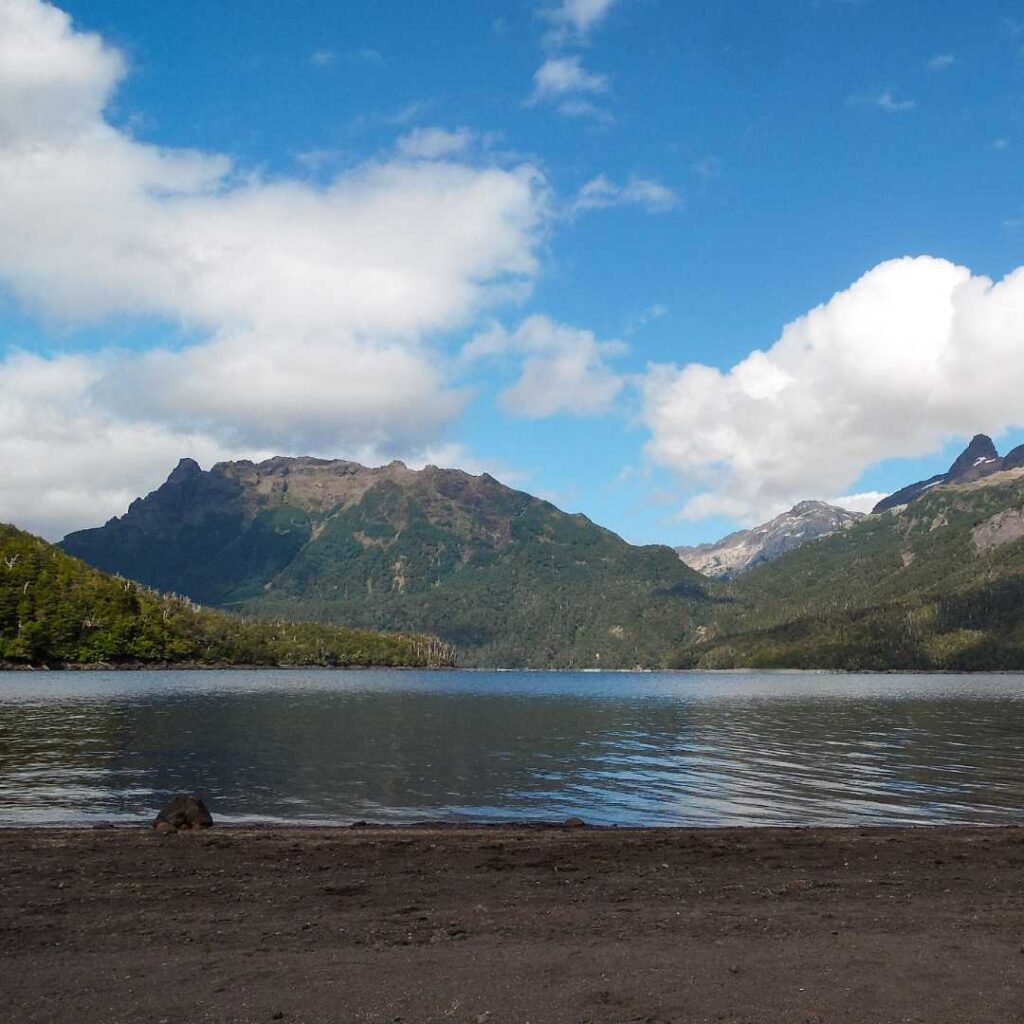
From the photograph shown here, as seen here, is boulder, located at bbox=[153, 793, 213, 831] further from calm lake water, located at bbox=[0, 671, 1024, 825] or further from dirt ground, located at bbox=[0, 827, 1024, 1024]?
calm lake water, located at bbox=[0, 671, 1024, 825]

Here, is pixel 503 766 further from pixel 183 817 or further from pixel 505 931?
pixel 505 931

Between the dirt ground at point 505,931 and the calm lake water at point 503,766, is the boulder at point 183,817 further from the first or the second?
the calm lake water at point 503,766

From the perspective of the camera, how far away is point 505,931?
66.9 ft

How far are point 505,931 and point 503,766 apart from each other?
1928 inches

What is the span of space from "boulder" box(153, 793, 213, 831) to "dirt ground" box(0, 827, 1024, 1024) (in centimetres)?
301

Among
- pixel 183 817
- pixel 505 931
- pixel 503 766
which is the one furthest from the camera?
pixel 503 766

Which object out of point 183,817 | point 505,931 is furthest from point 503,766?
point 505,931

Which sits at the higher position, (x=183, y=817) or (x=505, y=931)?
(x=505, y=931)

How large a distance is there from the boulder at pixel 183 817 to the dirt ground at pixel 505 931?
119 inches

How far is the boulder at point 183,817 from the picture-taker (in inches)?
1445

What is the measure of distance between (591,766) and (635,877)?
139ft

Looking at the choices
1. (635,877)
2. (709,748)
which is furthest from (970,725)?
(635,877)

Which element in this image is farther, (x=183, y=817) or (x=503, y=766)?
(x=503, y=766)

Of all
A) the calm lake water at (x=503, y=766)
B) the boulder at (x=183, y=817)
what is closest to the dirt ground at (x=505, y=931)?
the boulder at (x=183, y=817)
